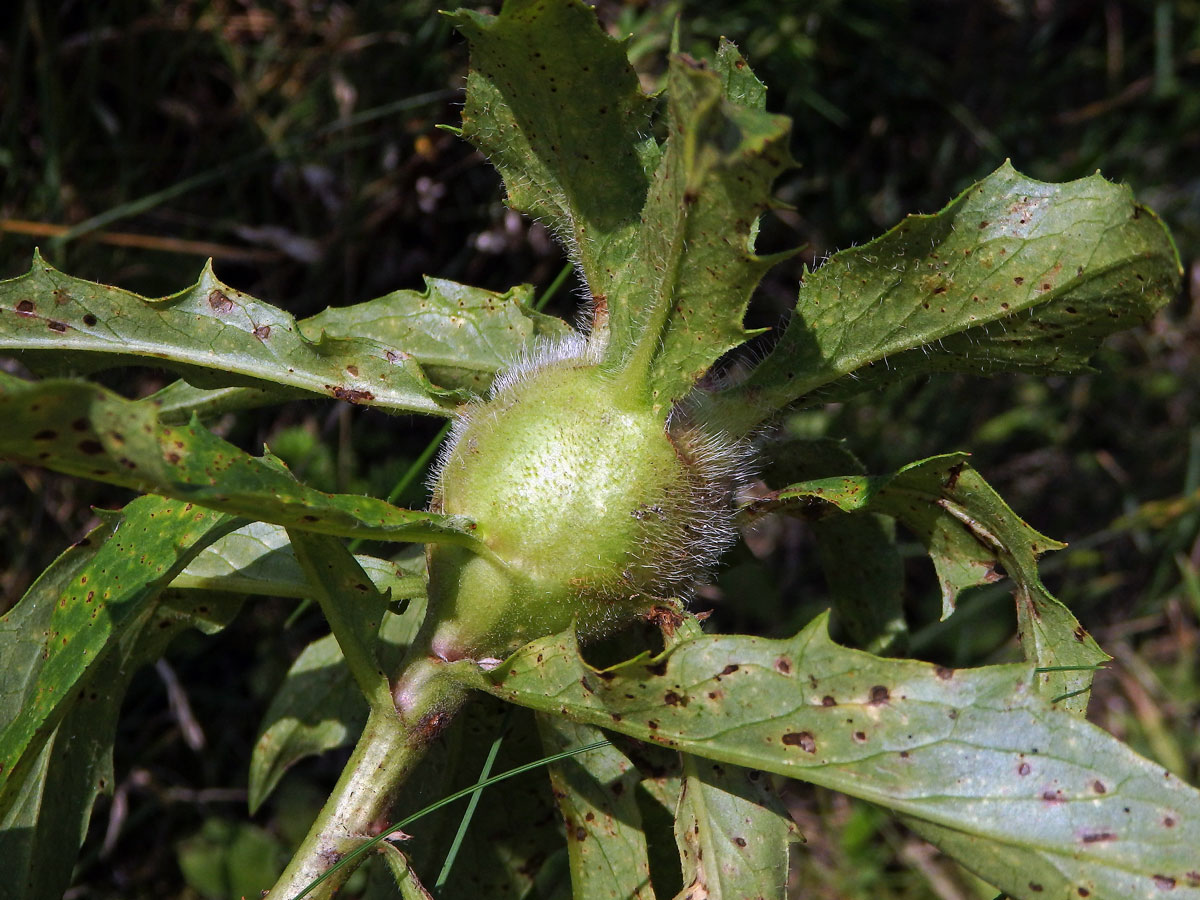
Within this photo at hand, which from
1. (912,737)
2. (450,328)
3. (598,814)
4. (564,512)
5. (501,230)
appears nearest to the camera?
(912,737)

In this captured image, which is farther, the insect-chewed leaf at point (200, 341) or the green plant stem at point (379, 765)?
the insect-chewed leaf at point (200, 341)

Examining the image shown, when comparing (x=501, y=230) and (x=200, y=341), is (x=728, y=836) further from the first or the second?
(x=501, y=230)

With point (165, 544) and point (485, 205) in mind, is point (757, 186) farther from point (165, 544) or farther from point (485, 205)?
point (485, 205)

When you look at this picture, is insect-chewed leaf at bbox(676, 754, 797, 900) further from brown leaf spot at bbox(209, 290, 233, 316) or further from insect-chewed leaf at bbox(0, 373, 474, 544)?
brown leaf spot at bbox(209, 290, 233, 316)

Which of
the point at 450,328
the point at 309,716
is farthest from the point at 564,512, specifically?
the point at 309,716

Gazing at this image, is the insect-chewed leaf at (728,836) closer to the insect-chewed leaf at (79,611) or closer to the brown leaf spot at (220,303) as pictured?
the insect-chewed leaf at (79,611)

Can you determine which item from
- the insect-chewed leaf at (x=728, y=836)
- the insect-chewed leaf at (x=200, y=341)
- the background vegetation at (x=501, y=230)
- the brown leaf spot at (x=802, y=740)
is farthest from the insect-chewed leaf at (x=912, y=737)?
the background vegetation at (x=501, y=230)

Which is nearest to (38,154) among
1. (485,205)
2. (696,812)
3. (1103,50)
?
(485,205)
